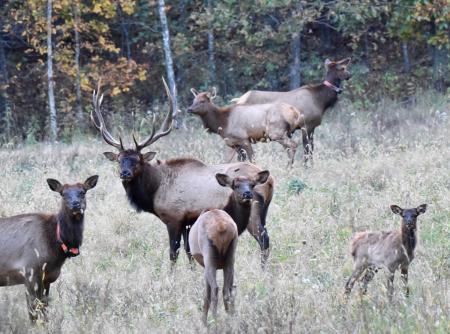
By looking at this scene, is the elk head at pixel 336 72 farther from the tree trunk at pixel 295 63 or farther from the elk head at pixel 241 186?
the elk head at pixel 241 186

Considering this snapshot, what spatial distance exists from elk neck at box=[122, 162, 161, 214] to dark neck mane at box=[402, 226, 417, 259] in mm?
3308

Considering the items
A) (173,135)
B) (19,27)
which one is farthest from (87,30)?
(173,135)

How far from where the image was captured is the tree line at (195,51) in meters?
21.8

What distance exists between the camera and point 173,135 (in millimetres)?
18875

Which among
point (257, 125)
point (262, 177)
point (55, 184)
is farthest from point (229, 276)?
point (257, 125)

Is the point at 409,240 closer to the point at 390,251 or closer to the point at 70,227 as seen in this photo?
the point at 390,251

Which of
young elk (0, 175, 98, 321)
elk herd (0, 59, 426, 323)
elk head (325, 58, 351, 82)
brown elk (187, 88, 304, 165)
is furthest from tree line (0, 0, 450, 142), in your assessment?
young elk (0, 175, 98, 321)

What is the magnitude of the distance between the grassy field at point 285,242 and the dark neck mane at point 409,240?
0.78 ft

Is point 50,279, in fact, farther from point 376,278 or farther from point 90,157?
point 90,157

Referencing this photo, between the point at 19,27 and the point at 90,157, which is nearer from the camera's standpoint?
the point at 90,157

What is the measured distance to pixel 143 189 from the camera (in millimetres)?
10766

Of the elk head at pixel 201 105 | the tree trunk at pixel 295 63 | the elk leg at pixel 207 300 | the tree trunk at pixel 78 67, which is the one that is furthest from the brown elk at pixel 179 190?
the tree trunk at pixel 295 63

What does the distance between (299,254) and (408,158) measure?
14.9 ft

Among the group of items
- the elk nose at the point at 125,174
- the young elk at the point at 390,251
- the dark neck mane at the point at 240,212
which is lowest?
the young elk at the point at 390,251
